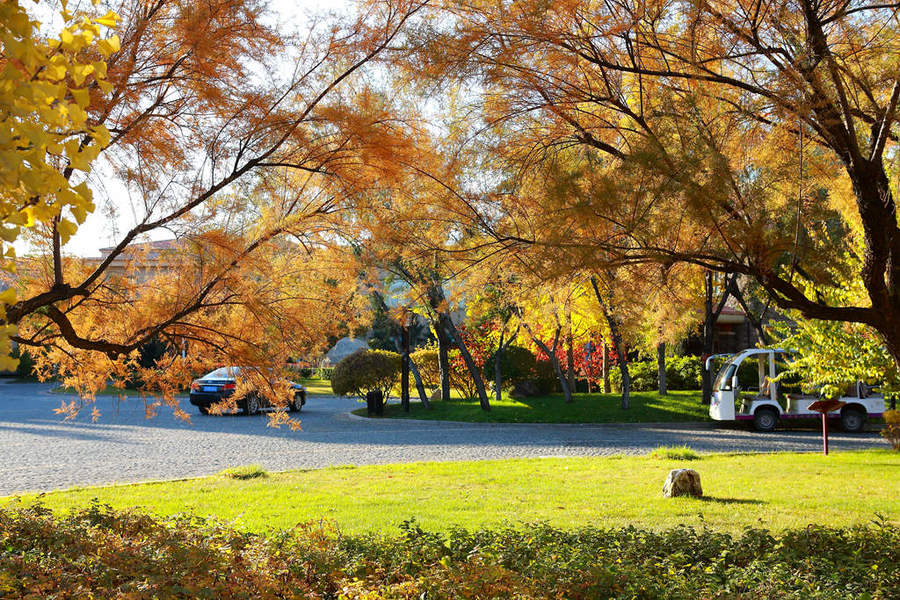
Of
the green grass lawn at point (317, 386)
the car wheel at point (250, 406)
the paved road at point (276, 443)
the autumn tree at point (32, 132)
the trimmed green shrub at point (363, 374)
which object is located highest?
the autumn tree at point (32, 132)

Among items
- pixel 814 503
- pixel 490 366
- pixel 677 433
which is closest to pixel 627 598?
pixel 814 503

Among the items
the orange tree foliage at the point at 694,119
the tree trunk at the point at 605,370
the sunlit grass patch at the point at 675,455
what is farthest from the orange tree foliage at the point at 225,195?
the tree trunk at the point at 605,370

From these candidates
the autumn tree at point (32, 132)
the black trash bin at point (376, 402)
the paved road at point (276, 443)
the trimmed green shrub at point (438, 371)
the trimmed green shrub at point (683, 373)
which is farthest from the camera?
the trimmed green shrub at point (683, 373)

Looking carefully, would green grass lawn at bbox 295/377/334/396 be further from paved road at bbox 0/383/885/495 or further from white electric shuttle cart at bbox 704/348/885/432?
white electric shuttle cart at bbox 704/348/885/432

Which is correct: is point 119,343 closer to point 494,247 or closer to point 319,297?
point 319,297

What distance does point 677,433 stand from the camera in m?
16.2

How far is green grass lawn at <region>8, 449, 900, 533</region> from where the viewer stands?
700 cm

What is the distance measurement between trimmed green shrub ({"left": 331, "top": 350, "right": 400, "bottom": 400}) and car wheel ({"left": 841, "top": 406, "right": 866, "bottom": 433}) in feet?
36.6

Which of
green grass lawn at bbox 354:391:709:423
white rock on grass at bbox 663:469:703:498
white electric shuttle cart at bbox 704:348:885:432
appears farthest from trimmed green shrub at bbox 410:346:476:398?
white rock on grass at bbox 663:469:703:498

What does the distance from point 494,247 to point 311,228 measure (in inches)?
59.6

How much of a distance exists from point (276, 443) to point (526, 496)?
716 cm

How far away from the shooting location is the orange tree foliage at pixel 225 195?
17.0 feet

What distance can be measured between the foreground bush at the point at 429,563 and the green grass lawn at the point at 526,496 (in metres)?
0.88

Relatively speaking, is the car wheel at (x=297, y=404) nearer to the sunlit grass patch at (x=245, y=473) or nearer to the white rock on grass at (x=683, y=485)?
the sunlit grass patch at (x=245, y=473)
